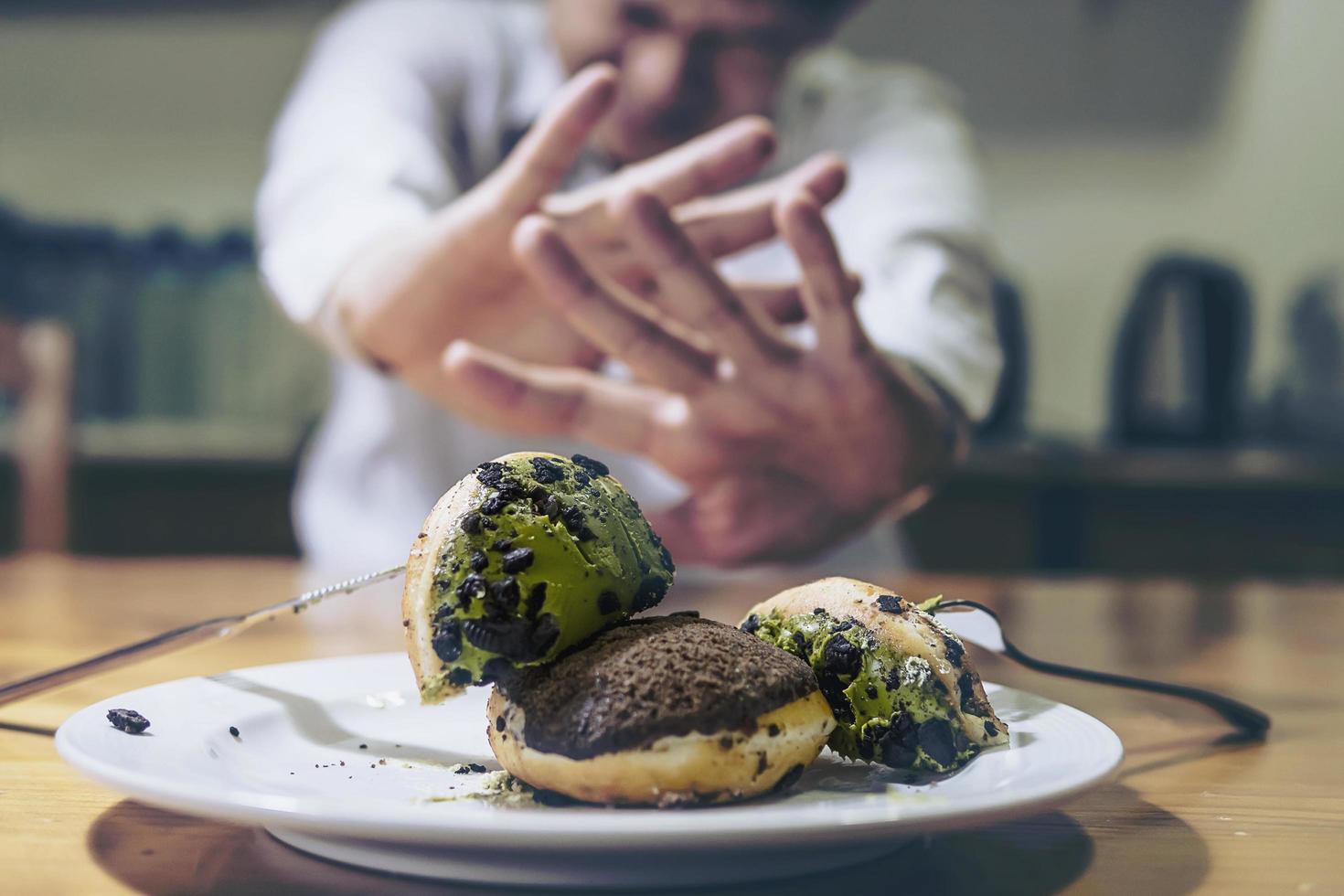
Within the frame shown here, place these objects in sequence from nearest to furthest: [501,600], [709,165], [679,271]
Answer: [501,600] < [679,271] < [709,165]

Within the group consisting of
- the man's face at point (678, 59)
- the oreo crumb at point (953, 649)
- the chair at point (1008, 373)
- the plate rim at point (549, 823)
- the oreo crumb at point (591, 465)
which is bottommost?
the chair at point (1008, 373)

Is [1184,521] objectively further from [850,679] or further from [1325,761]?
[850,679]

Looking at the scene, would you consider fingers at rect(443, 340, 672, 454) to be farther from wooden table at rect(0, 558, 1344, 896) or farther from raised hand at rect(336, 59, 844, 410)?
wooden table at rect(0, 558, 1344, 896)

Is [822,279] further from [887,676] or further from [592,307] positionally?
[887,676]

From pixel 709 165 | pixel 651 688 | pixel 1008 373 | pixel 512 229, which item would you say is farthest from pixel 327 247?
pixel 651 688

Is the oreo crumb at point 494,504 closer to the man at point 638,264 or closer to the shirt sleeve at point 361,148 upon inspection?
the man at point 638,264

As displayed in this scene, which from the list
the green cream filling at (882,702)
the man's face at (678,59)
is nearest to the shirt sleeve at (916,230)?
the man's face at (678,59)

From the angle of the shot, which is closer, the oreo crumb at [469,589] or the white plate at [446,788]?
the white plate at [446,788]
